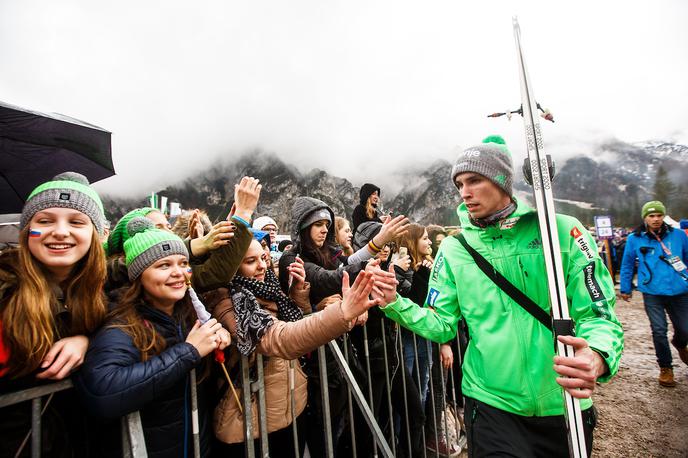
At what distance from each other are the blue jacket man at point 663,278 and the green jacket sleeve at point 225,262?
5783 mm

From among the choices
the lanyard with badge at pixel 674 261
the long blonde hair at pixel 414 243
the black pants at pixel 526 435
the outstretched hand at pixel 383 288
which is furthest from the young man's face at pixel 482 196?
the lanyard with badge at pixel 674 261

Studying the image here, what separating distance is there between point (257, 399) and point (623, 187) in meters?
53.4

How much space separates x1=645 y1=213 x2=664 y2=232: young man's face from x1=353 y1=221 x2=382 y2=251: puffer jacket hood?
443cm

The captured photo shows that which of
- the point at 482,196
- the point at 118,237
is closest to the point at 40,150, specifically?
the point at 118,237

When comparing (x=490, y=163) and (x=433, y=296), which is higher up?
(x=490, y=163)

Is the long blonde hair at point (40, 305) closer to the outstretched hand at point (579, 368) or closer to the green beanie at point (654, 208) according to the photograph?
the outstretched hand at point (579, 368)

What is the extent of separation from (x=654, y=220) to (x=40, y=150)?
25.9 feet

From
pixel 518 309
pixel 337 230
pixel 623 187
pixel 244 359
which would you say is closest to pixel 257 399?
pixel 244 359

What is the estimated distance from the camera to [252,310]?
1859 millimetres

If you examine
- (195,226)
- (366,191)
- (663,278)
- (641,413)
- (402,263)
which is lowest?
(641,413)

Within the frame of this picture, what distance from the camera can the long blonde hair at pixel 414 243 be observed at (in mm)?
3841

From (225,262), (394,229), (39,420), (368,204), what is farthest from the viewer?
(368,204)

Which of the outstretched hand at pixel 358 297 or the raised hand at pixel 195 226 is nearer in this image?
the outstretched hand at pixel 358 297

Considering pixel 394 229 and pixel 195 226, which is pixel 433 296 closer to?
pixel 394 229
